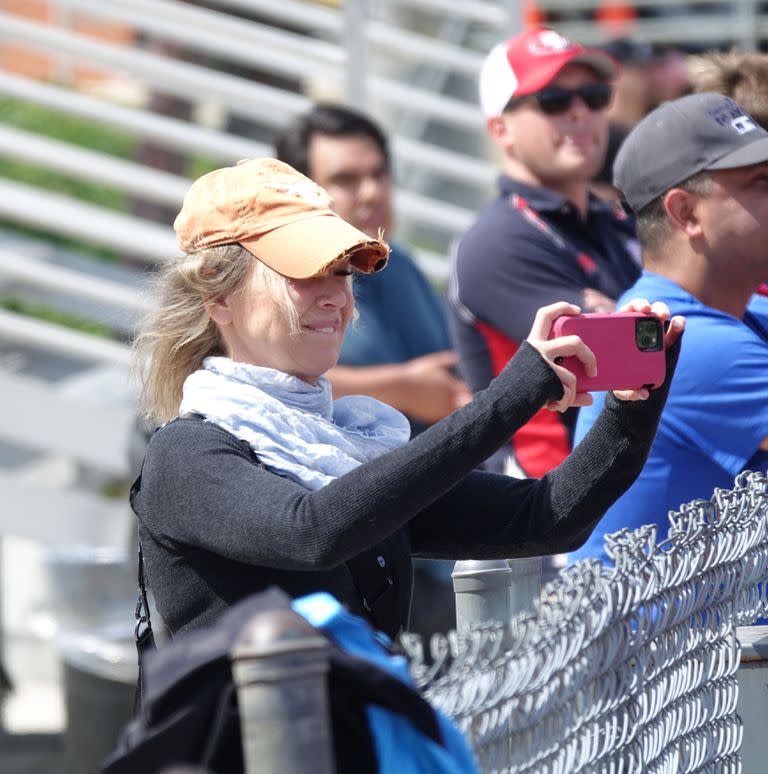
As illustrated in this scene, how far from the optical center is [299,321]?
7.80ft

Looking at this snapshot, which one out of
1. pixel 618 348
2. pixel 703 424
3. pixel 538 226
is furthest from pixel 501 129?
pixel 618 348

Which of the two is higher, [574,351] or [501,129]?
[574,351]

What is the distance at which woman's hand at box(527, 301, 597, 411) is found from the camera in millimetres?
2211

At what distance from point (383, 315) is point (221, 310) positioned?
2.11 meters

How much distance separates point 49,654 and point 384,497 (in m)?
4.37

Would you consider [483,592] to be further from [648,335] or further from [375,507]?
[648,335]

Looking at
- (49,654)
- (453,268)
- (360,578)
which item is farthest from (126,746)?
(49,654)

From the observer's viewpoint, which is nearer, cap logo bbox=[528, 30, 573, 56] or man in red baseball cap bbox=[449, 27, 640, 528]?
man in red baseball cap bbox=[449, 27, 640, 528]

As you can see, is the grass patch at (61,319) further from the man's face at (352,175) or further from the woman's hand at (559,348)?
the woman's hand at (559,348)

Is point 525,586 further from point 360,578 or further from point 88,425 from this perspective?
point 88,425

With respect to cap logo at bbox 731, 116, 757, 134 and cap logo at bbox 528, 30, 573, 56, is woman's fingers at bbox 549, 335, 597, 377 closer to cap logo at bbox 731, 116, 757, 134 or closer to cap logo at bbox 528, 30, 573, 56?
cap logo at bbox 731, 116, 757, 134

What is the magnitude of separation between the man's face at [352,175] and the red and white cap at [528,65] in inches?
17.9

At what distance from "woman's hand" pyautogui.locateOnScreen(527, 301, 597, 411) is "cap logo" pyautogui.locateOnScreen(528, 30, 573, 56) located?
211 cm

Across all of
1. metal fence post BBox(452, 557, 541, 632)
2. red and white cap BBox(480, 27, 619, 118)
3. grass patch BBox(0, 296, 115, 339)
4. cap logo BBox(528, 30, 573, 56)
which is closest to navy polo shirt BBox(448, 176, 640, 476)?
red and white cap BBox(480, 27, 619, 118)
